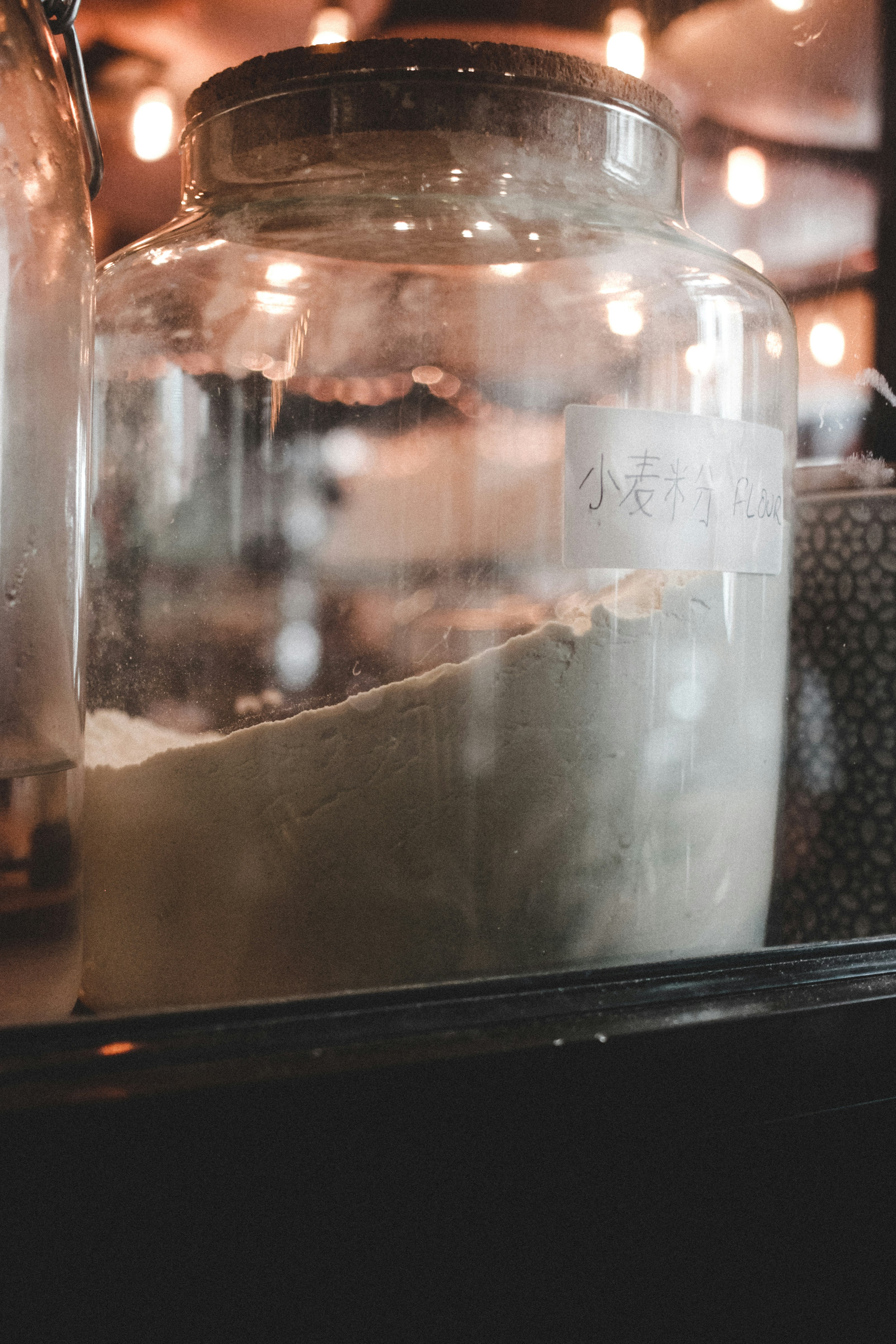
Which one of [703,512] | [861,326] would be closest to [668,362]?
[703,512]

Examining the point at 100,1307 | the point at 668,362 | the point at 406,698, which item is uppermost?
the point at 668,362

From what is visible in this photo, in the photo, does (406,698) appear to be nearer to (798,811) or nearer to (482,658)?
(482,658)

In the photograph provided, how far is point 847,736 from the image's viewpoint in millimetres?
489

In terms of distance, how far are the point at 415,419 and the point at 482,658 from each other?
0.25ft

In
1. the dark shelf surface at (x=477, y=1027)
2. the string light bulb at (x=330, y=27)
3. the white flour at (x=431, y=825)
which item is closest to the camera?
the dark shelf surface at (x=477, y=1027)

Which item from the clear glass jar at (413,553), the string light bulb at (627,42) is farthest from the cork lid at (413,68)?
the string light bulb at (627,42)

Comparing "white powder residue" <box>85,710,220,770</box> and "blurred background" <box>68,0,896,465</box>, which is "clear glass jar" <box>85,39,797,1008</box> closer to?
"white powder residue" <box>85,710,220,770</box>

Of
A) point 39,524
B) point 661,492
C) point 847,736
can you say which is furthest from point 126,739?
point 847,736

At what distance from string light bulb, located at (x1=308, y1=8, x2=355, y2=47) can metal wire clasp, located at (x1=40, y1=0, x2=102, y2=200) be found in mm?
92

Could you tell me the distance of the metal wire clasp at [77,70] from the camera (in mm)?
365

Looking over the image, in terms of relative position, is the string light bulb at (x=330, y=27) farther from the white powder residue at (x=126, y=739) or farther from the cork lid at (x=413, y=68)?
the white powder residue at (x=126, y=739)

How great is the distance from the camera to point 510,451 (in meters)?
0.36

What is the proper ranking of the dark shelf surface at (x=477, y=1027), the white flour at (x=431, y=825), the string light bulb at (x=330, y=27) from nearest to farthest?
the dark shelf surface at (x=477, y=1027), the white flour at (x=431, y=825), the string light bulb at (x=330, y=27)

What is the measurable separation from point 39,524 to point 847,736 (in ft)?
1.09
